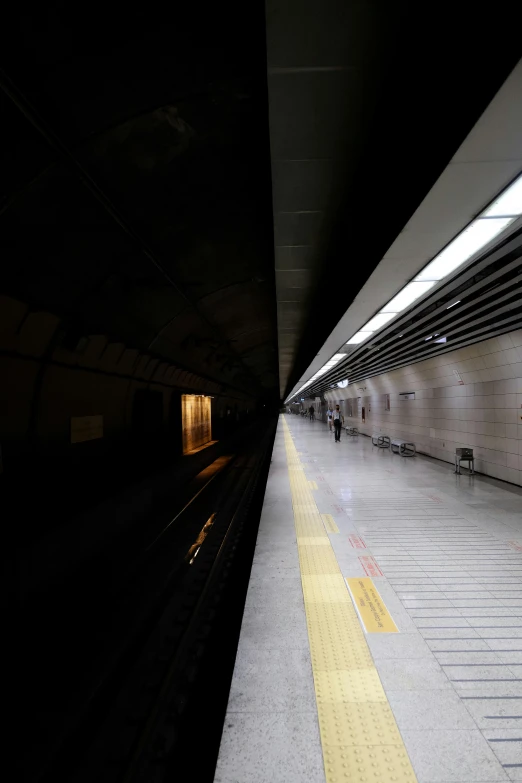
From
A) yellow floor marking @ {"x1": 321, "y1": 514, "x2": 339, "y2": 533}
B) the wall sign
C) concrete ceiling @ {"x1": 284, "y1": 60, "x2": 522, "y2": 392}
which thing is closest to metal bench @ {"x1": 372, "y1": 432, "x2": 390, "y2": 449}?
the wall sign

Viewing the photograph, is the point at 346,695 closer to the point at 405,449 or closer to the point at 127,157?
the point at 127,157

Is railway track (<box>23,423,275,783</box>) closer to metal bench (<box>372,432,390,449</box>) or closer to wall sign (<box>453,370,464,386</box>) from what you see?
wall sign (<box>453,370,464,386</box>)

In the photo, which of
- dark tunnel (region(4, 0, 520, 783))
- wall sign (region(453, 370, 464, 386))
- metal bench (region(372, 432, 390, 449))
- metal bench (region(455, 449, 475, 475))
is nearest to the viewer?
dark tunnel (region(4, 0, 520, 783))

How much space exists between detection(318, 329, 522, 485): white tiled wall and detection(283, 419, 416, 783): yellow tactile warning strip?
21.0 ft

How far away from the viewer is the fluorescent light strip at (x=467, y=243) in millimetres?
2648

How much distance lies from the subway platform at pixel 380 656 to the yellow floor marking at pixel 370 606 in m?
0.02

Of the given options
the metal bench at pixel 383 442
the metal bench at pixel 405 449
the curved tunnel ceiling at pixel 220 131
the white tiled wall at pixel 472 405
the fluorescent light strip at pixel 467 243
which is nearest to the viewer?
the curved tunnel ceiling at pixel 220 131

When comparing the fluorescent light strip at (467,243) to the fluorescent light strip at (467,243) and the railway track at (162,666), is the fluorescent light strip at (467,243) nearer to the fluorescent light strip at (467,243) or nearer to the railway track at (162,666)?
the fluorescent light strip at (467,243)

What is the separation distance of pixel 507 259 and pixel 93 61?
419 cm

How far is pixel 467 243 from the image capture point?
3.33 m

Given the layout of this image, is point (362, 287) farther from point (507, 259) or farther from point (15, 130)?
point (15, 130)

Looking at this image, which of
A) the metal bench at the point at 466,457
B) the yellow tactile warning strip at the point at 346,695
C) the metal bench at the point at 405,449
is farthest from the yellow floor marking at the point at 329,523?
the metal bench at the point at 405,449

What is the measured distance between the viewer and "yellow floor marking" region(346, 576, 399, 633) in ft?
10.4

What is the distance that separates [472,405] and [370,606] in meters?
8.32
